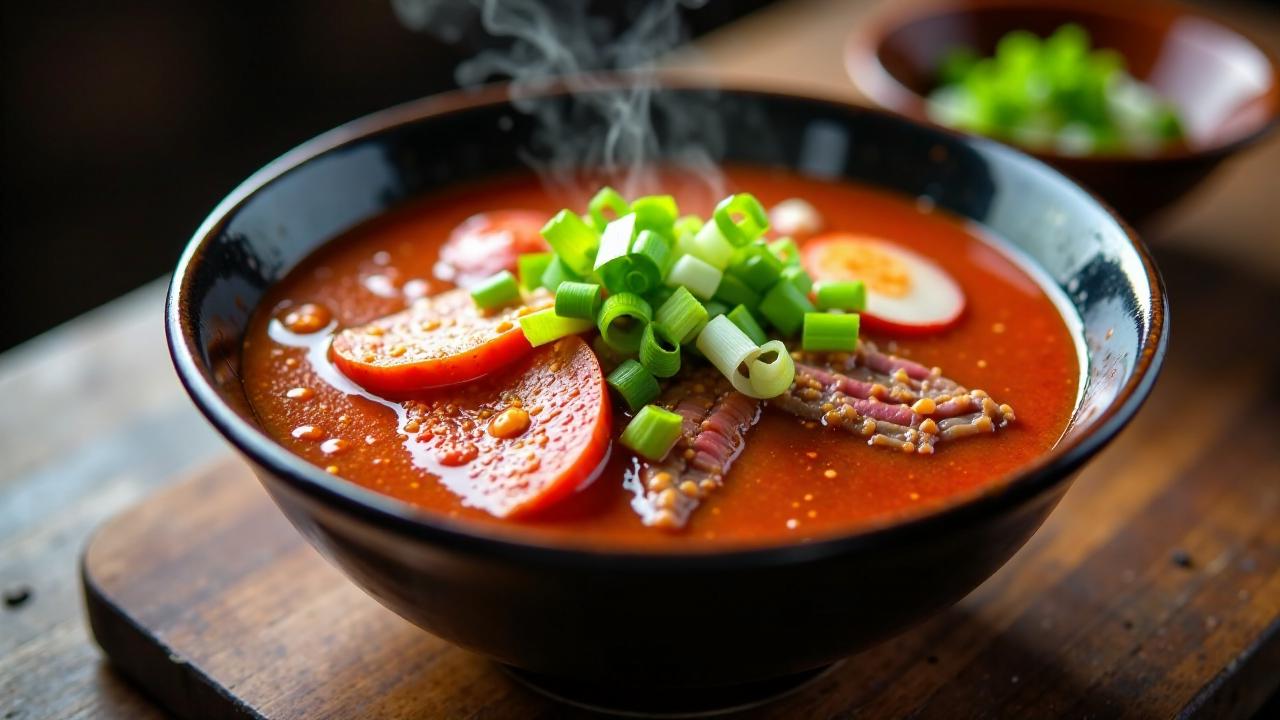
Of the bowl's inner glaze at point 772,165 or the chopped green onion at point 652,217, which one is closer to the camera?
the bowl's inner glaze at point 772,165

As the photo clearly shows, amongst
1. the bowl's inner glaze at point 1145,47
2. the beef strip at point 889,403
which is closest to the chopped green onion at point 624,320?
the beef strip at point 889,403

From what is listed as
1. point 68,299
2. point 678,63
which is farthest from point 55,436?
point 68,299

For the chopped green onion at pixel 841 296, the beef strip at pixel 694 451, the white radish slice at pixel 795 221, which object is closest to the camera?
the beef strip at pixel 694 451

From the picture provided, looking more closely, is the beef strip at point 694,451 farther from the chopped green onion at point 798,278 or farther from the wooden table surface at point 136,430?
the wooden table surface at point 136,430

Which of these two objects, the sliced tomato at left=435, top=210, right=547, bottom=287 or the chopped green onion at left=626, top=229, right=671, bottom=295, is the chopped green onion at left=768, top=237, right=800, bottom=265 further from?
the sliced tomato at left=435, top=210, right=547, bottom=287

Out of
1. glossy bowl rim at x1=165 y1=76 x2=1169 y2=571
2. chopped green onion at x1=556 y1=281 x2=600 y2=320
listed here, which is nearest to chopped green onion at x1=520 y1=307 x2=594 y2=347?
chopped green onion at x1=556 y1=281 x2=600 y2=320

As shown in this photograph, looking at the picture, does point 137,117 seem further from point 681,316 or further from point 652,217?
point 681,316

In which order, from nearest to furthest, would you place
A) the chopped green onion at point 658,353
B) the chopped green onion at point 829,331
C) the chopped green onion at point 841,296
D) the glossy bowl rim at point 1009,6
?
1. the chopped green onion at point 658,353
2. the chopped green onion at point 829,331
3. the chopped green onion at point 841,296
4. the glossy bowl rim at point 1009,6
